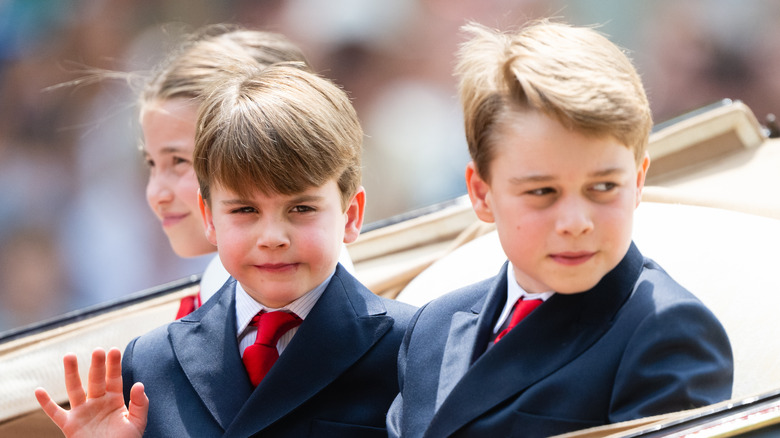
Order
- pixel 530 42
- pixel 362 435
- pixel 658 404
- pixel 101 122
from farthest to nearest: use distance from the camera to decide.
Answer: pixel 101 122
pixel 362 435
pixel 530 42
pixel 658 404

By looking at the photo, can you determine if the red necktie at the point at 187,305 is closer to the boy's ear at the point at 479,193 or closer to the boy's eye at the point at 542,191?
the boy's ear at the point at 479,193

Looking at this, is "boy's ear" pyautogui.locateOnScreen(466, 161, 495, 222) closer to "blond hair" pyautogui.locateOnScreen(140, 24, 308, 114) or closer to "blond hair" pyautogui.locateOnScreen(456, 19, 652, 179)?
"blond hair" pyautogui.locateOnScreen(456, 19, 652, 179)

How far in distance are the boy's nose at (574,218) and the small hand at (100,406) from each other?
512mm

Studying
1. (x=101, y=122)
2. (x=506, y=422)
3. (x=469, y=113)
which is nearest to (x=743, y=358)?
(x=506, y=422)

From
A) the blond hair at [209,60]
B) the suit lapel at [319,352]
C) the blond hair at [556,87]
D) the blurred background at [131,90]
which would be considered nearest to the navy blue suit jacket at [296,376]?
the suit lapel at [319,352]

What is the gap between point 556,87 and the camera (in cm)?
87

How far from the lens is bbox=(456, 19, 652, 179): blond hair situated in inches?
33.8

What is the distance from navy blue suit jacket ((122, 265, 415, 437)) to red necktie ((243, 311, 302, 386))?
0.04ft

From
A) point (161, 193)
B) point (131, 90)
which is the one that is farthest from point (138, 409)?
point (131, 90)

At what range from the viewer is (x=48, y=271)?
2.80 metres

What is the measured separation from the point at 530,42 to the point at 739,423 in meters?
0.41

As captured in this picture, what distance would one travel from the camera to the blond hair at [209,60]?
151 cm

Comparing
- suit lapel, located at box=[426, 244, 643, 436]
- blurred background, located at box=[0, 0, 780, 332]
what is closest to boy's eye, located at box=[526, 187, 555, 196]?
suit lapel, located at box=[426, 244, 643, 436]

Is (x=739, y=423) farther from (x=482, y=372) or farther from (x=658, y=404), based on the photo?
(x=482, y=372)
